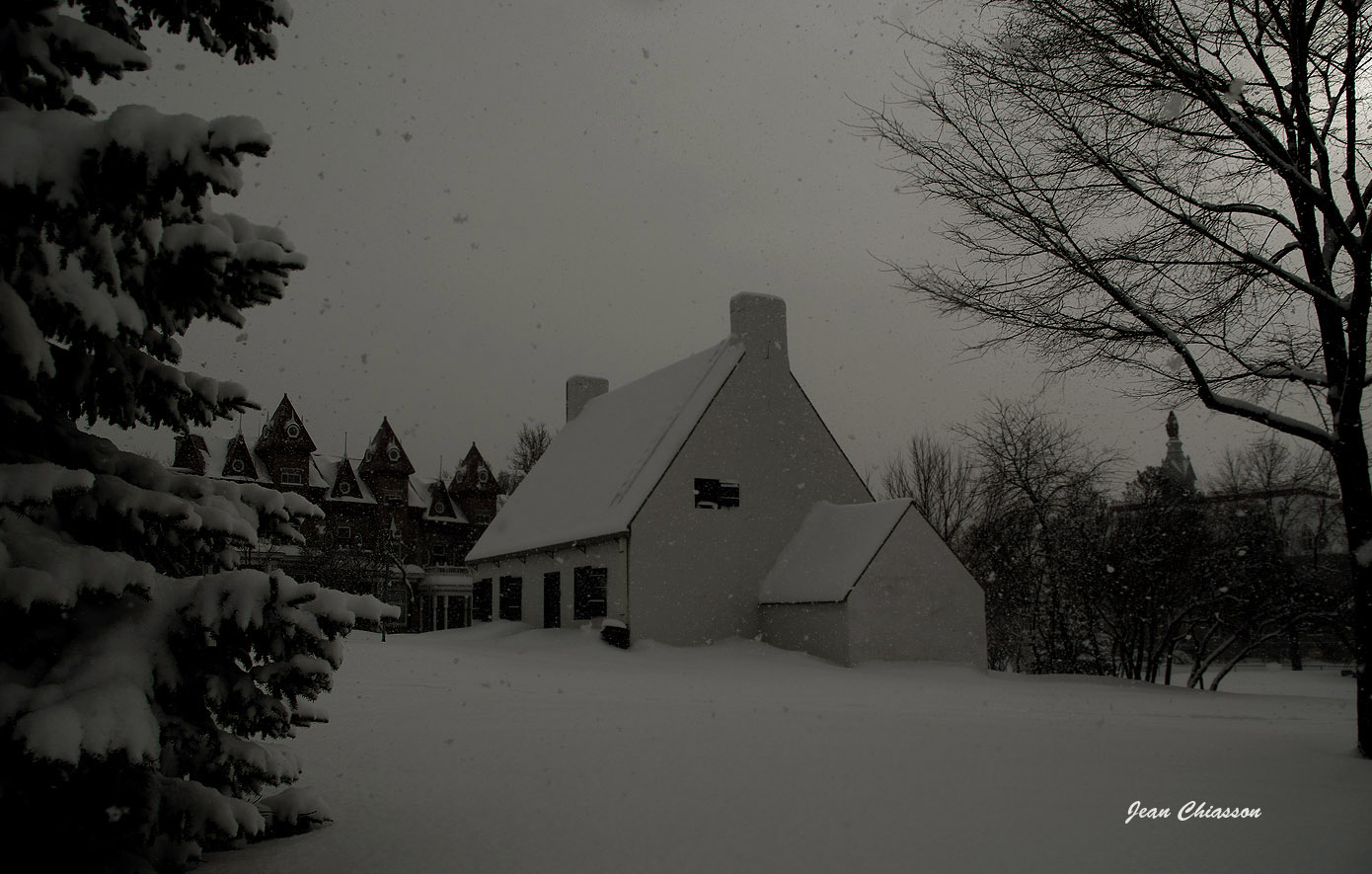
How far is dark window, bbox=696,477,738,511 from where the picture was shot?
912 inches

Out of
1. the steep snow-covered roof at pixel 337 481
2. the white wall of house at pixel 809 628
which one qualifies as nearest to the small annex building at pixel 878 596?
the white wall of house at pixel 809 628

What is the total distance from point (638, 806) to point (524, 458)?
58.2 m

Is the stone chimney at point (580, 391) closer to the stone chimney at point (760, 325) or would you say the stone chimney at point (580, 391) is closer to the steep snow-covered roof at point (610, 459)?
the steep snow-covered roof at point (610, 459)

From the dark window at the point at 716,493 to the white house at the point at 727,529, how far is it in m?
0.03

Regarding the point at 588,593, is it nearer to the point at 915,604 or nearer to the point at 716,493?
the point at 716,493

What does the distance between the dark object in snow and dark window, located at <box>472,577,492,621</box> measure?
1050cm

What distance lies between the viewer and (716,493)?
76.7 ft

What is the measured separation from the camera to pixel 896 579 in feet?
69.3

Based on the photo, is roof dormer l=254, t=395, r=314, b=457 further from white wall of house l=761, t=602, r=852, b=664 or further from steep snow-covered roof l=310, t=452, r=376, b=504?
white wall of house l=761, t=602, r=852, b=664

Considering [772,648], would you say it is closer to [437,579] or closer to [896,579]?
[896,579]

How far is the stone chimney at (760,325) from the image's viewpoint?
25.1 m

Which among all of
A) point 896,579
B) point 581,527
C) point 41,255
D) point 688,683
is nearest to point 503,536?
point 581,527

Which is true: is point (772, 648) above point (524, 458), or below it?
below

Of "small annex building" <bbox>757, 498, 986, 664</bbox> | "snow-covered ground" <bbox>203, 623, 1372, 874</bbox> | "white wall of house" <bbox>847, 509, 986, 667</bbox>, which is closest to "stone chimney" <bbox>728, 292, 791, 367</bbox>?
"small annex building" <bbox>757, 498, 986, 664</bbox>
